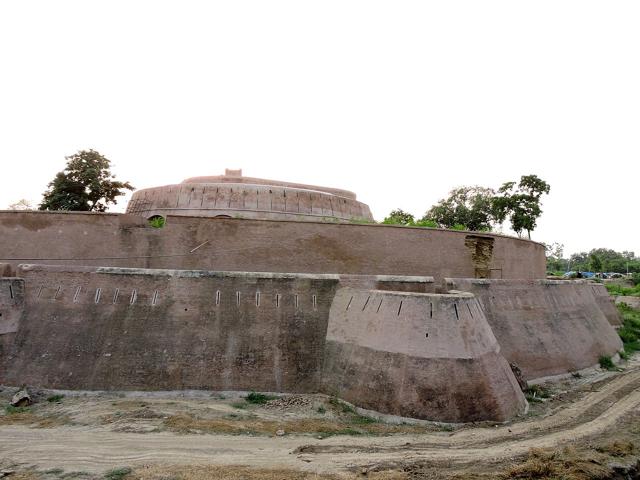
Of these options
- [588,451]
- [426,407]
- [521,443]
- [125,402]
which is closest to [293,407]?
[426,407]

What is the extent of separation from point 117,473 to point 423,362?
23.1 ft

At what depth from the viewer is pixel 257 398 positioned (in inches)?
438

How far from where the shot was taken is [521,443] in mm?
9297

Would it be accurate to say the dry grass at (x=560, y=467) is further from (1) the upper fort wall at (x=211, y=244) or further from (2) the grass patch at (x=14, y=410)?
(2) the grass patch at (x=14, y=410)

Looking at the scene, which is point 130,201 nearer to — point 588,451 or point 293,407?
point 293,407

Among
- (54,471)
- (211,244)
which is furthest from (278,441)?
(211,244)

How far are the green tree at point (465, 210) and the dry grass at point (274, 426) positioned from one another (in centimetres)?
2609

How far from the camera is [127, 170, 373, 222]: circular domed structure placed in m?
18.1

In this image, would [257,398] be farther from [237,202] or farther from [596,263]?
[596,263]

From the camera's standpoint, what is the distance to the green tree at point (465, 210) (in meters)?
34.2

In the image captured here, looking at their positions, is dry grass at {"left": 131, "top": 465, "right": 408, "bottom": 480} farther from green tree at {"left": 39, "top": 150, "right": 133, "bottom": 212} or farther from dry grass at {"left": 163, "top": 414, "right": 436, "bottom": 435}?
green tree at {"left": 39, "top": 150, "right": 133, "bottom": 212}

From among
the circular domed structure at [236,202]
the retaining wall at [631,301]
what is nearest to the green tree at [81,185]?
the circular domed structure at [236,202]

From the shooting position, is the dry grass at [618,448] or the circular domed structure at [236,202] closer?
the dry grass at [618,448]

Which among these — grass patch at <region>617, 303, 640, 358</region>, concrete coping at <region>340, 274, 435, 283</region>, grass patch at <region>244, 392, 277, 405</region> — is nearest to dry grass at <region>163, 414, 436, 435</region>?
grass patch at <region>244, 392, 277, 405</region>
